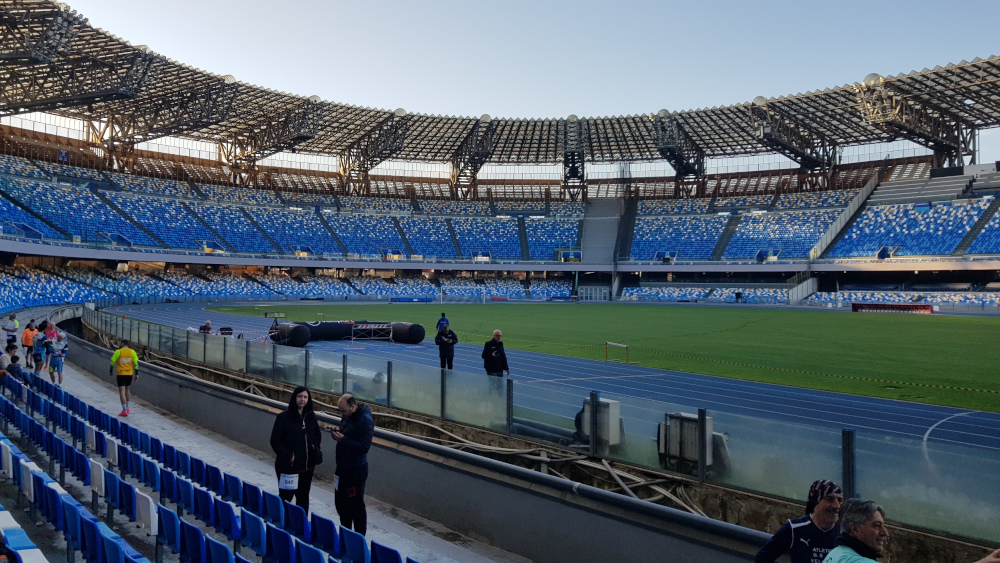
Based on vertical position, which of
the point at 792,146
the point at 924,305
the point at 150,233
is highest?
the point at 792,146

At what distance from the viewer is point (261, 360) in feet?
46.0

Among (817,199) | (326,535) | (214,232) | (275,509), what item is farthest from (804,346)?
(214,232)

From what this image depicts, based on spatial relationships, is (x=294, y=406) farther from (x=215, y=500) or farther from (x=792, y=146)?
(x=792, y=146)

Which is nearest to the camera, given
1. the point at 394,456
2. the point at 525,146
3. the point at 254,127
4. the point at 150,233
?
the point at 394,456

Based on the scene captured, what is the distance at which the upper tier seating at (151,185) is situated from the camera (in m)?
68.4

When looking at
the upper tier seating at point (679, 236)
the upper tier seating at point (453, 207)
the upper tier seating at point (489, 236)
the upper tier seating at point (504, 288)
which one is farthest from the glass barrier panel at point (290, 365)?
the upper tier seating at point (453, 207)

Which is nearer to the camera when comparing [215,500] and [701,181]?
[215,500]

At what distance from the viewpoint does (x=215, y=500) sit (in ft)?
22.0

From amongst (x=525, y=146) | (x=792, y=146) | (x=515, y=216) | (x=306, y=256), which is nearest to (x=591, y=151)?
(x=525, y=146)

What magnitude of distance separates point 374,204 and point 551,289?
84.6 feet

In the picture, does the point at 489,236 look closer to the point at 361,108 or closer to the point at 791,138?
the point at 361,108

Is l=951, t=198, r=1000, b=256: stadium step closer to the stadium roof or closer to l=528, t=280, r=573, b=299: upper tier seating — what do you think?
the stadium roof

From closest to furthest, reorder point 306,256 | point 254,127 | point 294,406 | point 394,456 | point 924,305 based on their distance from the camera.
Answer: point 294,406, point 394,456, point 924,305, point 254,127, point 306,256

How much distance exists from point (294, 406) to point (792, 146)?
6877cm
